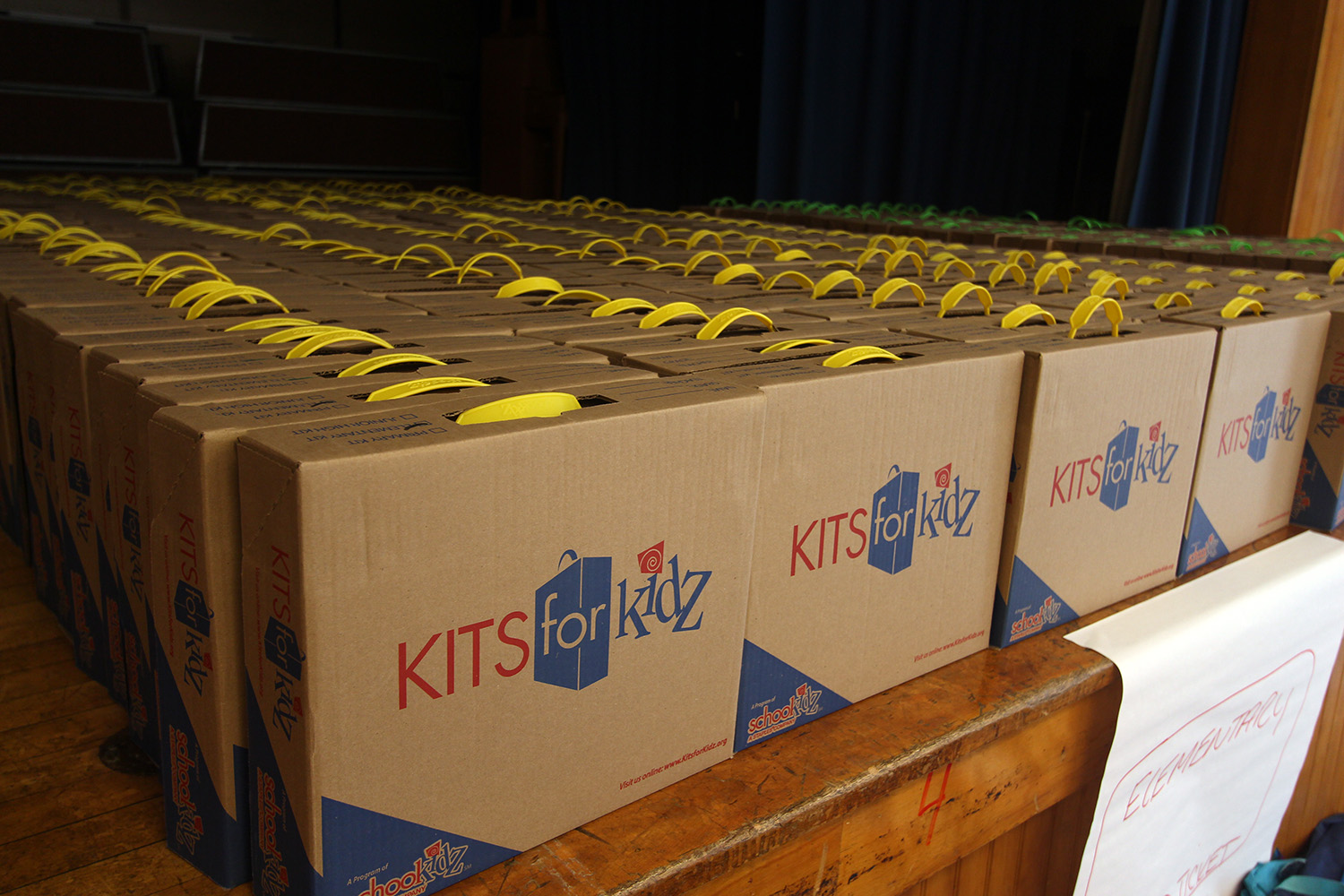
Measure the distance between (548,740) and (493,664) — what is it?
0.23 feet

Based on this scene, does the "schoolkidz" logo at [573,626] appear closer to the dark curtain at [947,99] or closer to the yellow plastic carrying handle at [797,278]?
the yellow plastic carrying handle at [797,278]

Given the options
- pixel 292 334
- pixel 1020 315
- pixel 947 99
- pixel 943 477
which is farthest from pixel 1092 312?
pixel 947 99

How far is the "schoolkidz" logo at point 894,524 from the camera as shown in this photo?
708 millimetres

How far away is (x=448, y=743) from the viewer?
1.73 ft

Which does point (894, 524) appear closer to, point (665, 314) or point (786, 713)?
point (786, 713)

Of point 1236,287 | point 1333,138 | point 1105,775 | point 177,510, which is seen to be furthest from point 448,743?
point 1333,138

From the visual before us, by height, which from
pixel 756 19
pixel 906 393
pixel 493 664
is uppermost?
pixel 756 19

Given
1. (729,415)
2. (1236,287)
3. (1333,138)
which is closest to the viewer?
(729,415)

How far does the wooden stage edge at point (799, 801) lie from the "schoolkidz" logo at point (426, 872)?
0.02 metres

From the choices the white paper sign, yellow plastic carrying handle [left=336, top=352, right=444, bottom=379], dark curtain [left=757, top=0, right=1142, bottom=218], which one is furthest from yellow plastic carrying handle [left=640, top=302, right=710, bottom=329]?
dark curtain [left=757, top=0, right=1142, bottom=218]

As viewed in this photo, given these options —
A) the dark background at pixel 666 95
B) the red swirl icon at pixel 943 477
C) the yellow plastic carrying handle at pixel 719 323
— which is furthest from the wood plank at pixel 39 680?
the dark background at pixel 666 95

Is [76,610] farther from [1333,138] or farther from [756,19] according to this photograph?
[756,19]

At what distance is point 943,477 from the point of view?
2.58 ft

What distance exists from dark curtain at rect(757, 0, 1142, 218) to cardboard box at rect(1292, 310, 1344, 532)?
345 cm
